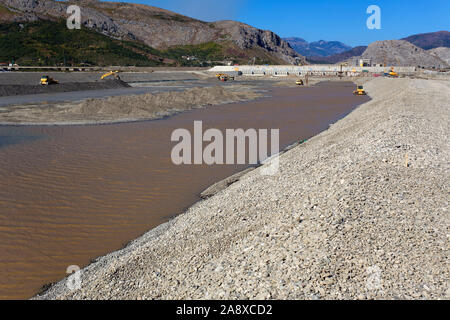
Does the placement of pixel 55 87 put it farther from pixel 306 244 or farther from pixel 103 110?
pixel 306 244

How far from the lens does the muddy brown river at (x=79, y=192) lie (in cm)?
901

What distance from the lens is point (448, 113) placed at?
23.8 m

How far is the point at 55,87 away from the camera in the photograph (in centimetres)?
5634

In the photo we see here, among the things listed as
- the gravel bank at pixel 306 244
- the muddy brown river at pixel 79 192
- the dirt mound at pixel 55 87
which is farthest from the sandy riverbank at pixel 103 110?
the gravel bank at pixel 306 244

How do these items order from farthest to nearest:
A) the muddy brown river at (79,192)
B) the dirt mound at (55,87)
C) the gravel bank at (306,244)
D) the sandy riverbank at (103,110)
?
the dirt mound at (55,87), the sandy riverbank at (103,110), the muddy brown river at (79,192), the gravel bank at (306,244)

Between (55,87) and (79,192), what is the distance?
49937mm

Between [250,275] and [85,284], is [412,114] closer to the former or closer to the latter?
[250,275]

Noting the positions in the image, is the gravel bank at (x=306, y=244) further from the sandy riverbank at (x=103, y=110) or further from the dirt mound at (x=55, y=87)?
the dirt mound at (x=55, y=87)

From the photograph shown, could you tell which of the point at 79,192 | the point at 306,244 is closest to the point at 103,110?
the point at 79,192

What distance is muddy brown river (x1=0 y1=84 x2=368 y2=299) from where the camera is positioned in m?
9.01

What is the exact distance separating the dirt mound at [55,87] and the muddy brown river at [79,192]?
2878 cm

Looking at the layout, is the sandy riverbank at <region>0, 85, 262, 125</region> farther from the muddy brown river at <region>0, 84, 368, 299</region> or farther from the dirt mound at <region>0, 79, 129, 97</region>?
the dirt mound at <region>0, 79, 129, 97</region>

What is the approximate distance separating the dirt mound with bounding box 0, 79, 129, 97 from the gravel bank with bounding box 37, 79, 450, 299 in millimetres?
49614
